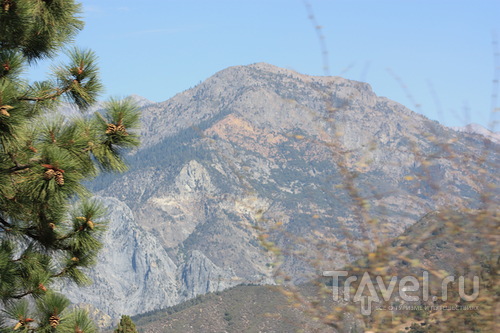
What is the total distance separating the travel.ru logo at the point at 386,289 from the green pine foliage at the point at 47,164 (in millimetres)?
2733

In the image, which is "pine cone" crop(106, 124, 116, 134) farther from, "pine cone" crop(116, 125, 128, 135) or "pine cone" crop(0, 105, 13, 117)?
"pine cone" crop(0, 105, 13, 117)

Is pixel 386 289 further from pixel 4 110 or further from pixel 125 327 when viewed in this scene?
pixel 125 327

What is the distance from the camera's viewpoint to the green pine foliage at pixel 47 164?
5926 millimetres

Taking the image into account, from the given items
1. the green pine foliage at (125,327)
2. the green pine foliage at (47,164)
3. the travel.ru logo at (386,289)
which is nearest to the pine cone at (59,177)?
the green pine foliage at (47,164)

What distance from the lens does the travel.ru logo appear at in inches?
172

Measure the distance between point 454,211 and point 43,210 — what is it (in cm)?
446

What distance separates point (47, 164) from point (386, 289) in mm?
3225

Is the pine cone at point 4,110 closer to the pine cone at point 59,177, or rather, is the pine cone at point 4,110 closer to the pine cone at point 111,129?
the pine cone at point 59,177

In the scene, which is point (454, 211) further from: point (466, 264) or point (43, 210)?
point (43, 210)

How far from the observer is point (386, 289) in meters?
4.41

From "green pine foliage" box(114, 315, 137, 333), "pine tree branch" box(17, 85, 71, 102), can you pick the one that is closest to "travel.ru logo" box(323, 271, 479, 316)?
"pine tree branch" box(17, 85, 71, 102)

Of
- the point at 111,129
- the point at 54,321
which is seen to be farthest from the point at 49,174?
the point at 54,321

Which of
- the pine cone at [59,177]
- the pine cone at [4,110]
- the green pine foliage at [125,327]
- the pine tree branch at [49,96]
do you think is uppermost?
the pine tree branch at [49,96]

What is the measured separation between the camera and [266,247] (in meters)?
4.17
